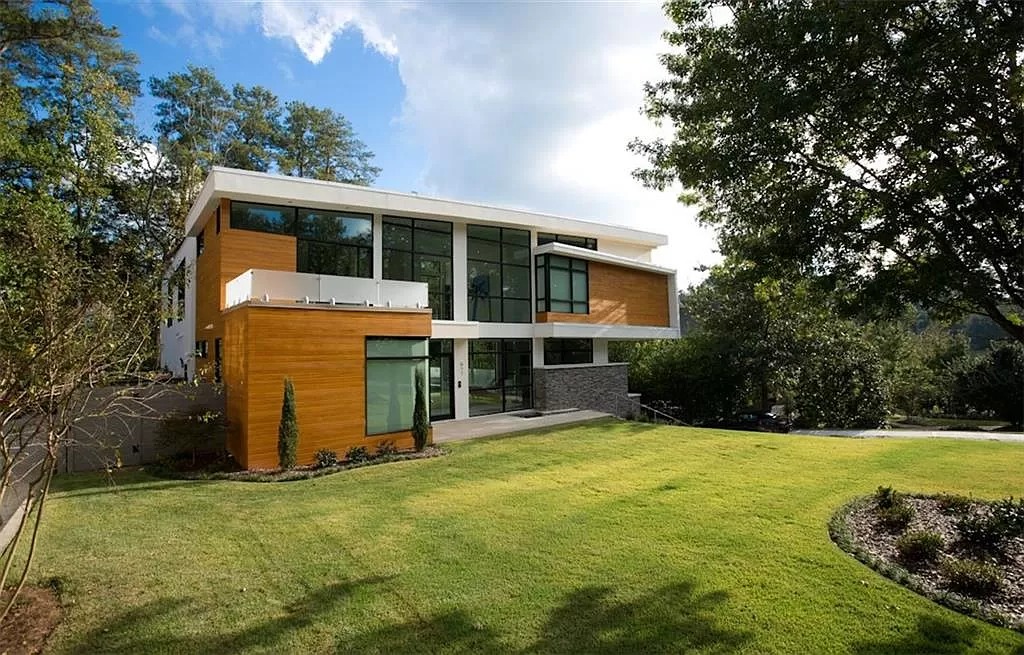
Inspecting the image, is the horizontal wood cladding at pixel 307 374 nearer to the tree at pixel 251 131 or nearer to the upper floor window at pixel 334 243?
the upper floor window at pixel 334 243

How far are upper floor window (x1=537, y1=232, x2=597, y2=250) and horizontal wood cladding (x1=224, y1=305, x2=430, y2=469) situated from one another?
9.23 m

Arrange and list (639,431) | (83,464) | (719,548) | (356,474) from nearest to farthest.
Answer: (719,548)
(356,474)
(83,464)
(639,431)

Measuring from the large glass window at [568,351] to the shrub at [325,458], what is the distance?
1003cm

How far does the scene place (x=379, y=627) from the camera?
14.2 ft

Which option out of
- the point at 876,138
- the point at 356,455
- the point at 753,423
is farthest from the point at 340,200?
the point at 753,423

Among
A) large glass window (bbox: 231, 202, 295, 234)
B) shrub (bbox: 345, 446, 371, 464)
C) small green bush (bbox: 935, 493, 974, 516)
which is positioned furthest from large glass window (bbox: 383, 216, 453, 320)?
small green bush (bbox: 935, 493, 974, 516)

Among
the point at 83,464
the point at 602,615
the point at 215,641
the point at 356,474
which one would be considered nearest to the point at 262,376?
the point at 356,474

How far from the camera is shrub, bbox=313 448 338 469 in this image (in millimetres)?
10430

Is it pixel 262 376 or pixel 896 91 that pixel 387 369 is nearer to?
pixel 262 376

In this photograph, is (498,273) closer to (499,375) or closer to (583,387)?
(499,375)

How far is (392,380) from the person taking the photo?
12.1 metres

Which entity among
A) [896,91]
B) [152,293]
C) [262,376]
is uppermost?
[896,91]

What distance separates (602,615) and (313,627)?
2394mm

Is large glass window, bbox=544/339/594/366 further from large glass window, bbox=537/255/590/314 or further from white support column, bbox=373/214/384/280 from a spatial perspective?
white support column, bbox=373/214/384/280
